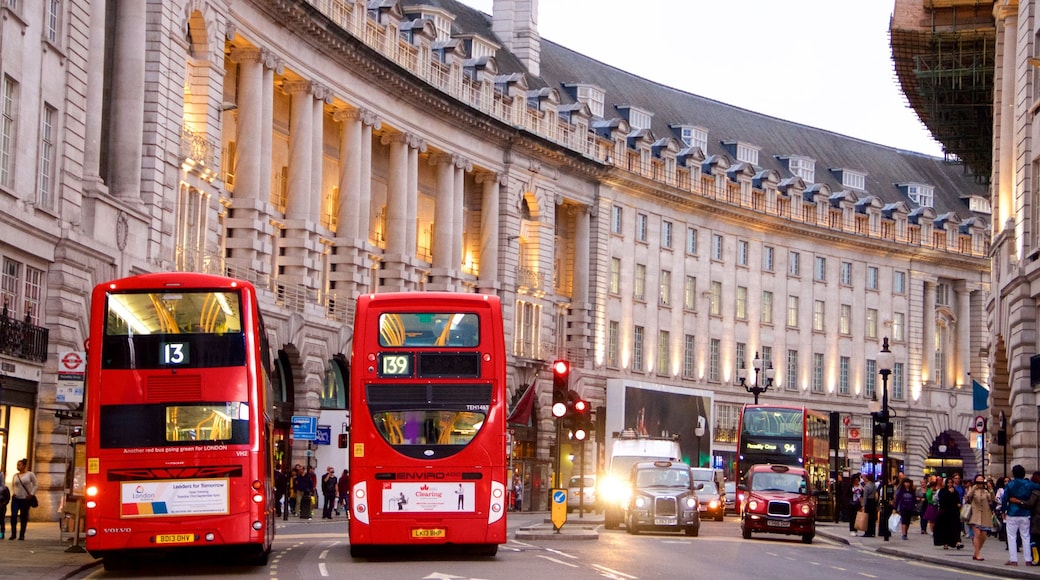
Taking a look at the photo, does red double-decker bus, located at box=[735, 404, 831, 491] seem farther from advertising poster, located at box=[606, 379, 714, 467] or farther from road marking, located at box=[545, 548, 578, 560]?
road marking, located at box=[545, 548, 578, 560]

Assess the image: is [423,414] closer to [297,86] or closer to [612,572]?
[612,572]

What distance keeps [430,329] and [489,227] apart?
47.8m

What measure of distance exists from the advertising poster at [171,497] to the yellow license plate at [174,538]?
0.30 meters

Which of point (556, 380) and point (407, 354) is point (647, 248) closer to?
point (556, 380)

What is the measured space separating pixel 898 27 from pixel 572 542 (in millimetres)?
25675

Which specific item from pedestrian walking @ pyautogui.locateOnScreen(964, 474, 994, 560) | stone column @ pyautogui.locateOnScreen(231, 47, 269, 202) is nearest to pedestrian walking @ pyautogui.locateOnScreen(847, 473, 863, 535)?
pedestrian walking @ pyautogui.locateOnScreen(964, 474, 994, 560)

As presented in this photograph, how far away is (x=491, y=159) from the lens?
7769 cm

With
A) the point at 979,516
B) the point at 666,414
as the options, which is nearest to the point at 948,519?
the point at 979,516

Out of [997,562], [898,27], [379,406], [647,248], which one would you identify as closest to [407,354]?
[379,406]

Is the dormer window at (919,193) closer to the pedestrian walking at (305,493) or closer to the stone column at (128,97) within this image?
the pedestrian walking at (305,493)

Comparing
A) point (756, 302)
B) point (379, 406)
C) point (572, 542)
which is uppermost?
point (756, 302)

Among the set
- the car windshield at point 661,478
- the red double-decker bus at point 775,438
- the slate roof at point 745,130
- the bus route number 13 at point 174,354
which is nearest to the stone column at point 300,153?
the red double-decker bus at point 775,438

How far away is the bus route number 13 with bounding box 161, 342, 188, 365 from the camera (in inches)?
1055

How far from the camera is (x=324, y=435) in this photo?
5906cm
